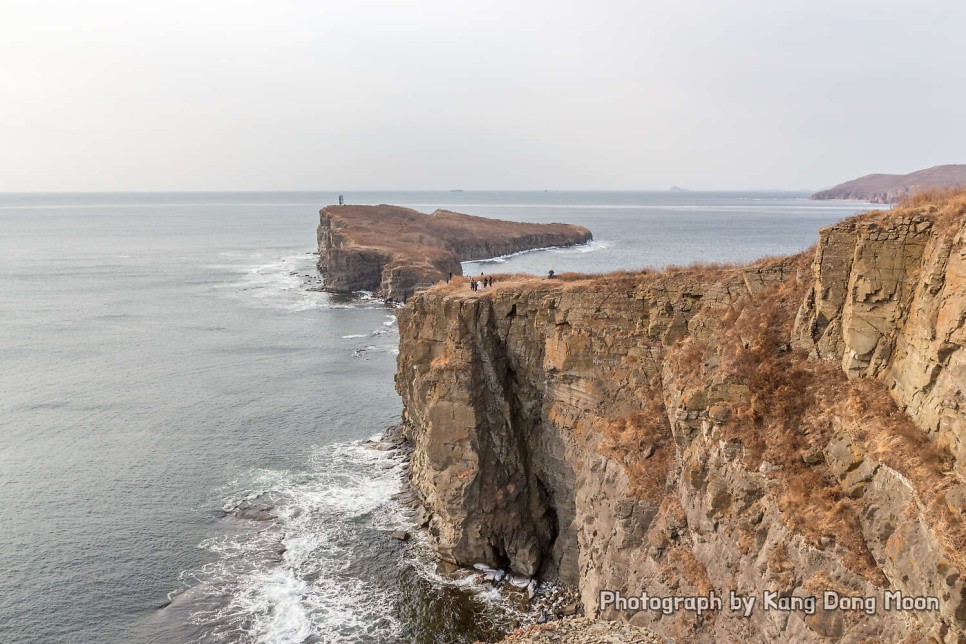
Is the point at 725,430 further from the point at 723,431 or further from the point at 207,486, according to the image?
the point at 207,486

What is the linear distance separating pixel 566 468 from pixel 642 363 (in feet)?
23.9

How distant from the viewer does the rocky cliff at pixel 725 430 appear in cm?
1697

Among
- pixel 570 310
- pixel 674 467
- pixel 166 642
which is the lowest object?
pixel 166 642

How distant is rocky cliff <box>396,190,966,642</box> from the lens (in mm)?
16969

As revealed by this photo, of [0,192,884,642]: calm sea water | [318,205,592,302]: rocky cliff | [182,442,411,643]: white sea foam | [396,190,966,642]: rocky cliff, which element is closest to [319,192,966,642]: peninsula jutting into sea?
[396,190,966,642]: rocky cliff

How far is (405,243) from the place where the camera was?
137375 mm

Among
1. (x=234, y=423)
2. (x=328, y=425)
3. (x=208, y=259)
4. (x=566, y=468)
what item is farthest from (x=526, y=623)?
(x=208, y=259)

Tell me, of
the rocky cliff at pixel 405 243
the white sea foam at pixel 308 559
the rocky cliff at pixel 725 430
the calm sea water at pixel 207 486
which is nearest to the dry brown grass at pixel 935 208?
the rocky cliff at pixel 725 430

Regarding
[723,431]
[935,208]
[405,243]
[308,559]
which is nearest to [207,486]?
[308,559]

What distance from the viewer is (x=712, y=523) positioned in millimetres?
22141

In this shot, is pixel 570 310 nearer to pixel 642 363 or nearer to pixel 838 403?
pixel 642 363

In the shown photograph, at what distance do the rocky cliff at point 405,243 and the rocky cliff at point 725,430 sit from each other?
71.2 metres

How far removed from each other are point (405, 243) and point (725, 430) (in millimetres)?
120461

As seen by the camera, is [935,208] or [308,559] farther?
[308,559]
